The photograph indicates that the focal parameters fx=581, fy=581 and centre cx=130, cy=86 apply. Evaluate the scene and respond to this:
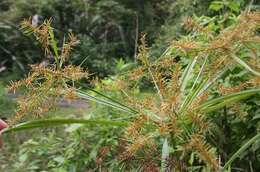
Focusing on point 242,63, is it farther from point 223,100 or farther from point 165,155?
point 165,155

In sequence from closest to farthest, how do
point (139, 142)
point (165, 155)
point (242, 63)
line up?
point (139, 142), point (165, 155), point (242, 63)

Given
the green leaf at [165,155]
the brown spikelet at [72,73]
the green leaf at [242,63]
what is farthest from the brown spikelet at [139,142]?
the green leaf at [242,63]

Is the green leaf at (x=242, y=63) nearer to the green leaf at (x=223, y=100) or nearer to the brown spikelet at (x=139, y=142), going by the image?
the green leaf at (x=223, y=100)

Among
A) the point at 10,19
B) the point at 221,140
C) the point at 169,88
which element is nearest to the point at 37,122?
the point at 169,88

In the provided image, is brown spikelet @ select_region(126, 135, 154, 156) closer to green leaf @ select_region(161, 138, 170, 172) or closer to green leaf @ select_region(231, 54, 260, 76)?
green leaf @ select_region(161, 138, 170, 172)

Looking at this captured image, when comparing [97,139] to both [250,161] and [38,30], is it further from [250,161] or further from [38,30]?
[38,30]

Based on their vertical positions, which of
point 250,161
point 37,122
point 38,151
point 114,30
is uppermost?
point 37,122

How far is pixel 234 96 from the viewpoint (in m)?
1.47

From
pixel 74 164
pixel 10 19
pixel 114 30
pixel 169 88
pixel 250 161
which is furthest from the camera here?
pixel 114 30

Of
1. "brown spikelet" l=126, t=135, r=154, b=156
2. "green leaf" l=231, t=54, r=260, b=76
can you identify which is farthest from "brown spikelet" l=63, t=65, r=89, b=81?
"green leaf" l=231, t=54, r=260, b=76

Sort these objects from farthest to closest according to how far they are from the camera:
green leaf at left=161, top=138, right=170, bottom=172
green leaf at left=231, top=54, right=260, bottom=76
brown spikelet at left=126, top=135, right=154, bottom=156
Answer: green leaf at left=231, top=54, right=260, bottom=76
green leaf at left=161, top=138, right=170, bottom=172
brown spikelet at left=126, top=135, right=154, bottom=156

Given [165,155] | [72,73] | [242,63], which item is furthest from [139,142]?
[242,63]

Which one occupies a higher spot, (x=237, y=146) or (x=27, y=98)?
(x=27, y=98)

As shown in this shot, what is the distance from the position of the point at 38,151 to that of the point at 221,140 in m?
1.20
